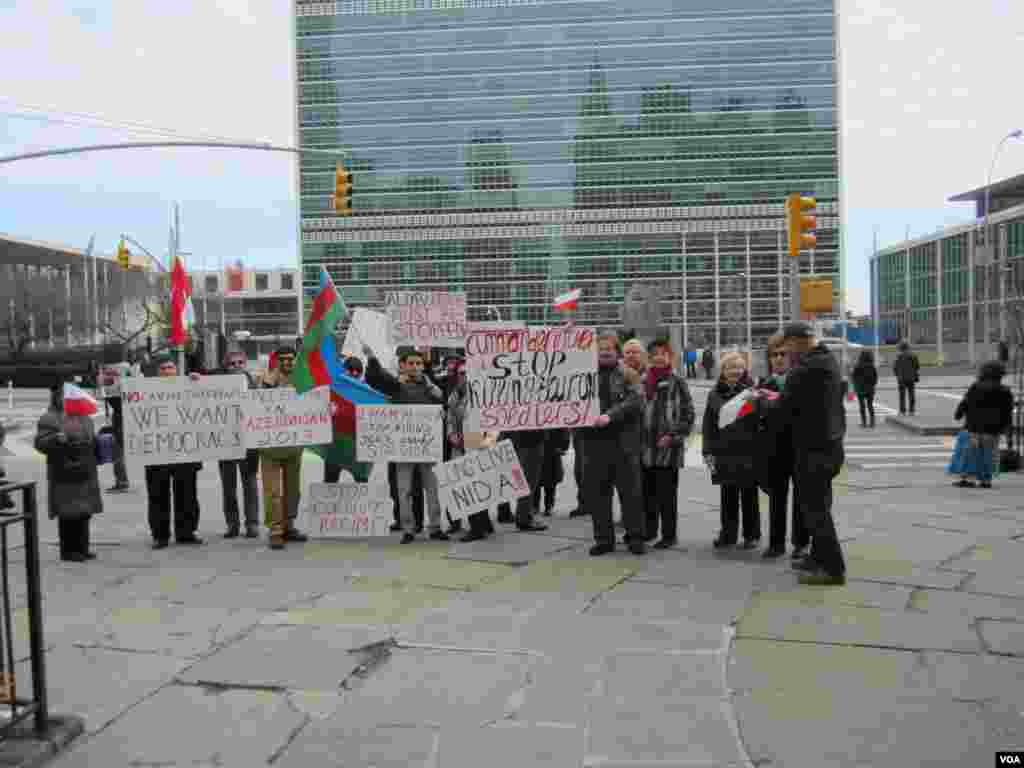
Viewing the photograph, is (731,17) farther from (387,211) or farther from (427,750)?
(427,750)

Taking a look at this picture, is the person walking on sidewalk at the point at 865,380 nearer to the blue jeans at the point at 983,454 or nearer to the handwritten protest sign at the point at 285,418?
the blue jeans at the point at 983,454

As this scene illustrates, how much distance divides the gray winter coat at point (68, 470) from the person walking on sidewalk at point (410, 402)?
2.57 meters

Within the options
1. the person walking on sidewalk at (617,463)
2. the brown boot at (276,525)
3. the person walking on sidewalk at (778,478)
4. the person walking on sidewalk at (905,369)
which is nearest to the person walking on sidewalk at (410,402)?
the brown boot at (276,525)

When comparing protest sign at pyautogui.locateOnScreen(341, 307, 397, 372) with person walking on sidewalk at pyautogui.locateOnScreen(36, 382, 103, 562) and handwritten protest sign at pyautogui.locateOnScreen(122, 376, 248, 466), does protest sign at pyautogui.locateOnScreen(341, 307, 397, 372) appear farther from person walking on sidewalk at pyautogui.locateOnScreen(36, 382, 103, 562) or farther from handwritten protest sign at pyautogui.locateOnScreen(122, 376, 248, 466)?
person walking on sidewalk at pyautogui.locateOnScreen(36, 382, 103, 562)

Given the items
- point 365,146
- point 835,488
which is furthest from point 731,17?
point 835,488

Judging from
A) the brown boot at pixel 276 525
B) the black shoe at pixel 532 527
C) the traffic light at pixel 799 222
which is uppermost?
the traffic light at pixel 799 222

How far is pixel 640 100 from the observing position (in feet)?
391

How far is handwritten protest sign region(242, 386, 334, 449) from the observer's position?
9.30m

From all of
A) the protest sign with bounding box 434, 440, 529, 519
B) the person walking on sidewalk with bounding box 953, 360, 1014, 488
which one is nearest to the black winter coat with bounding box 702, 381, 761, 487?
the protest sign with bounding box 434, 440, 529, 519

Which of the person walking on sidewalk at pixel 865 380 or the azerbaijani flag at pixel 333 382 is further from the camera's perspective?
the person walking on sidewalk at pixel 865 380

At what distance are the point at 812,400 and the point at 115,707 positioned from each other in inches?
188

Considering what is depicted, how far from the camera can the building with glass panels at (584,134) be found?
117812 millimetres

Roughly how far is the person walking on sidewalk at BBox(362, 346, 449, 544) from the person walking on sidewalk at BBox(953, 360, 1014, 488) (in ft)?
23.0

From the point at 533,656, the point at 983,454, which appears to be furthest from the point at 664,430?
the point at 983,454
